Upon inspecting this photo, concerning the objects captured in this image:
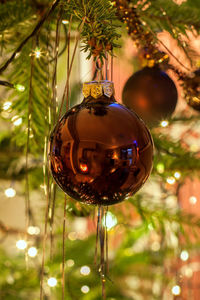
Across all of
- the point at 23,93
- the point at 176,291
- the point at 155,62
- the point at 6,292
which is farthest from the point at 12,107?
the point at 176,291

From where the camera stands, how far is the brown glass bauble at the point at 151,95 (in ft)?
1.78

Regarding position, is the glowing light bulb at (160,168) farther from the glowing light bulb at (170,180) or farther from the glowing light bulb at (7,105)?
the glowing light bulb at (7,105)

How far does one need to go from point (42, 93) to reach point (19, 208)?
101 centimetres

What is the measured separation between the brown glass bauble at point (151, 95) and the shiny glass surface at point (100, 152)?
0.22 m

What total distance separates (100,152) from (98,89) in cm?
7

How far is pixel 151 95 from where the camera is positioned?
1.78 ft

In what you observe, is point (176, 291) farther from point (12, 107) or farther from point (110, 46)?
point (110, 46)

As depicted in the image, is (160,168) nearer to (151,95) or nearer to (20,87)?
(151,95)

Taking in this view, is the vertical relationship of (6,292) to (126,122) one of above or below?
below

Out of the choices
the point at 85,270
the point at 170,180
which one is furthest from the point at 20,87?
the point at 85,270

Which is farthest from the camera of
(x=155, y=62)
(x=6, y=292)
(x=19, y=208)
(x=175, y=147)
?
(x=19, y=208)

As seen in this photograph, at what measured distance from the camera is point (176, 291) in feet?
3.13

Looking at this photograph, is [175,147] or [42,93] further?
[175,147]

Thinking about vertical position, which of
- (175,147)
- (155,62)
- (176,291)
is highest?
(155,62)
